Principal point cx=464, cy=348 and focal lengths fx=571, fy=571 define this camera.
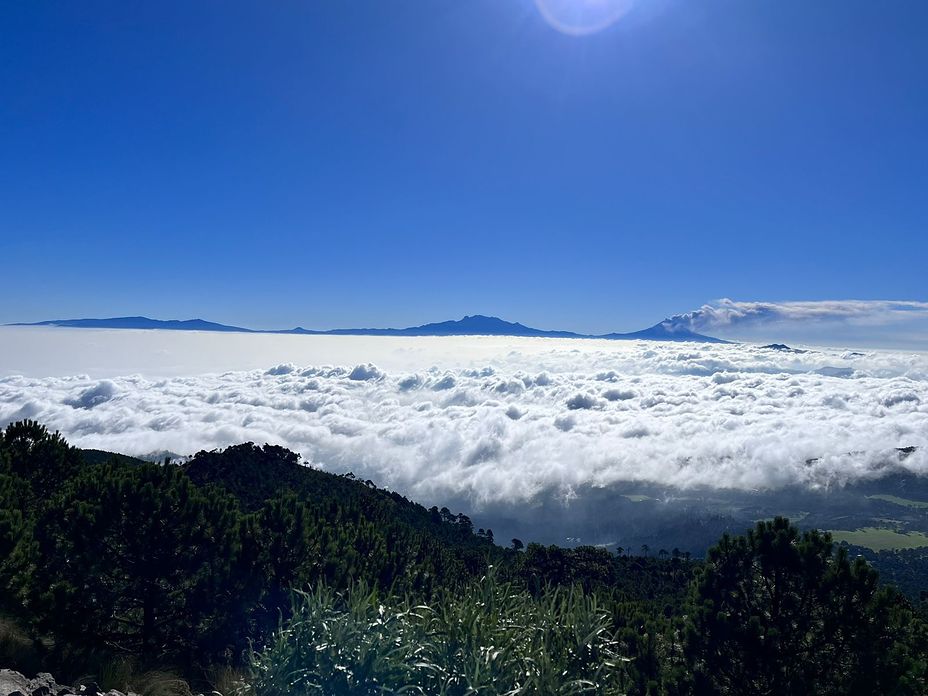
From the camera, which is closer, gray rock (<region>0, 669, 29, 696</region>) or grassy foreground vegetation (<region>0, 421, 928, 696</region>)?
→ grassy foreground vegetation (<region>0, 421, 928, 696</region>)

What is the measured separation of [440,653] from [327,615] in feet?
5.51

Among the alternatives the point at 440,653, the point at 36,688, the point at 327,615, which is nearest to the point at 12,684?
the point at 36,688

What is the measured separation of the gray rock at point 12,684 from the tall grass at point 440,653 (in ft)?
12.8

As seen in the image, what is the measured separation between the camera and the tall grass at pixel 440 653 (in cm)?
680

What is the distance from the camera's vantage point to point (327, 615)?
7.74 metres

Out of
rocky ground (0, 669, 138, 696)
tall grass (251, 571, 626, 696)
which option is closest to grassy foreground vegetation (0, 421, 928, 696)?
tall grass (251, 571, 626, 696)

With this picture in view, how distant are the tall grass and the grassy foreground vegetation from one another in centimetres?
3

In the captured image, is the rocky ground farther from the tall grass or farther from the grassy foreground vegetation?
the tall grass

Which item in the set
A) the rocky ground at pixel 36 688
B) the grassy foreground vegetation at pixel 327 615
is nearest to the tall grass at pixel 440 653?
the grassy foreground vegetation at pixel 327 615

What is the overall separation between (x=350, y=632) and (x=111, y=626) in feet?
58.0

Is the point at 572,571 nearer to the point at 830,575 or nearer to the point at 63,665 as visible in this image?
the point at 830,575

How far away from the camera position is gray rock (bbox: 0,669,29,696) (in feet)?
27.0

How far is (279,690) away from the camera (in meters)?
7.00

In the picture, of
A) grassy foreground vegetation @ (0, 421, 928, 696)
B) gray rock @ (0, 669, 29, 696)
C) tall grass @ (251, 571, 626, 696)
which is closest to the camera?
tall grass @ (251, 571, 626, 696)
